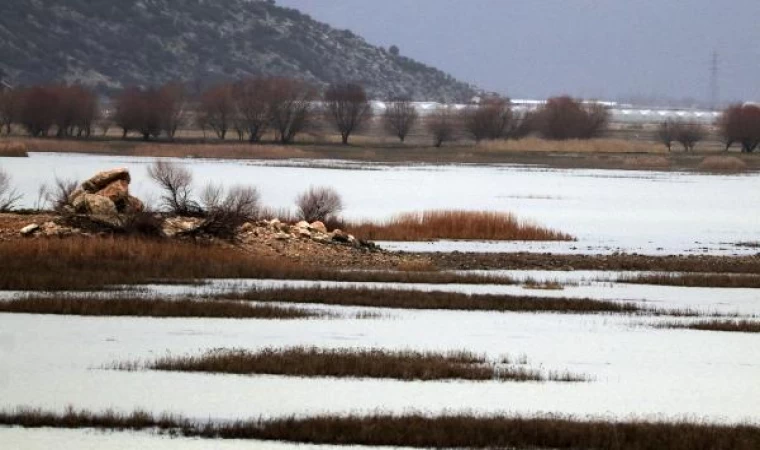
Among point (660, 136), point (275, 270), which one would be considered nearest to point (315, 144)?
point (660, 136)

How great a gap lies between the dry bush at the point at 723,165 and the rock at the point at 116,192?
60.4 meters

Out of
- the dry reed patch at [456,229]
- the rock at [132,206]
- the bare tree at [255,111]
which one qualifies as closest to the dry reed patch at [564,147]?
the bare tree at [255,111]

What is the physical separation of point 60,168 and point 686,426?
5189 centimetres

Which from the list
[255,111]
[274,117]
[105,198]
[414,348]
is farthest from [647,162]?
[414,348]

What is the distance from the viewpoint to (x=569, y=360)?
1895 centimetres

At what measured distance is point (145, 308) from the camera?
22.5 m

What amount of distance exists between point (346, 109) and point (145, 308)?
9905 cm

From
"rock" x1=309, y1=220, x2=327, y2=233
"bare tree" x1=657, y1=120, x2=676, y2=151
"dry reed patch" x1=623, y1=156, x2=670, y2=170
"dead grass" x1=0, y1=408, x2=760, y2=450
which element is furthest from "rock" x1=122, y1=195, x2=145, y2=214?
"bare tree" x1=657, y1=120, x2=676, y2=151

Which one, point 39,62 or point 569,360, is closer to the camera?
point 569,360

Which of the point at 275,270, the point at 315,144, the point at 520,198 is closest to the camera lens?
the point at 275,270

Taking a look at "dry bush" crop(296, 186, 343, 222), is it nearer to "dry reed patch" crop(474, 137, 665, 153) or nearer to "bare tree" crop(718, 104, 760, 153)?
"dry reed patch" crop(474, 137, 665, 153)

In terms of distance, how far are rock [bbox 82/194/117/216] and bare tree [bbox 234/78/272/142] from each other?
7551 centimetres

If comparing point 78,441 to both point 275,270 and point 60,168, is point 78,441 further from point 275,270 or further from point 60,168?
point 60,168

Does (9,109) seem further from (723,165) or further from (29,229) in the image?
(29,229)
